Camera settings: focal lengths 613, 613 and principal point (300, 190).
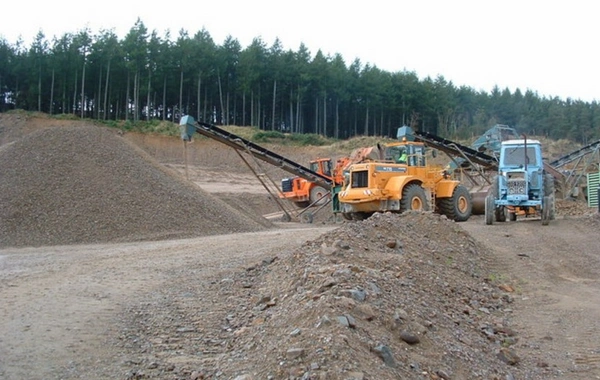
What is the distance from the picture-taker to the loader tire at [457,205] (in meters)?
19.2

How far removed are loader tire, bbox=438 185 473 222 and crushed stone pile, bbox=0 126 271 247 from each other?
19.0ft

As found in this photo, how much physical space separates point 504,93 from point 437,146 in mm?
76760

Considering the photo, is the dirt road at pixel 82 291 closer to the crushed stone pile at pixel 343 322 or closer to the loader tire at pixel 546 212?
the crushed stone pile at pixel 343 322

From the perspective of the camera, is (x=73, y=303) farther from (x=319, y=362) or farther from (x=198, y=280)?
(x=319, y=362)

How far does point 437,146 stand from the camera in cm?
2345

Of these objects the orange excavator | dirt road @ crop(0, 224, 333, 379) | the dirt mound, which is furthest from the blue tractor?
the orange excavator

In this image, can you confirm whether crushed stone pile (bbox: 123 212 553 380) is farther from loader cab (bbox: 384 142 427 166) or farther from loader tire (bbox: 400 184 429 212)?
loader cab (bbox: 384 142 427 166)

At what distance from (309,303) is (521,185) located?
13.6 metres

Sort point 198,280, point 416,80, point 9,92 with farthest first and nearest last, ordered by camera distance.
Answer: point 416,80 < point 9,92 < point 198,280

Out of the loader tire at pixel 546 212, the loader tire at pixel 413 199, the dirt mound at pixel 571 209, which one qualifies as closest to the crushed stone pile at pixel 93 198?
the loader tire at pixel 413 199

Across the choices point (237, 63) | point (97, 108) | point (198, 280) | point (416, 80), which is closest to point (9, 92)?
point (97, 108)

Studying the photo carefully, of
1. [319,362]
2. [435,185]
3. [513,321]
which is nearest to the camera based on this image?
[319,362]

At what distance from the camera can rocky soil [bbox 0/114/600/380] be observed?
5.07 metres

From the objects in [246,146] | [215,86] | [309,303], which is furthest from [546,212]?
[215,86]
